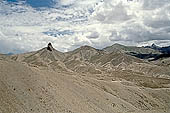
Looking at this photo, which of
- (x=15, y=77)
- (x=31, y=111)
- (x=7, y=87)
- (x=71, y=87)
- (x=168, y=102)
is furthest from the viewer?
(x=168, y=102)

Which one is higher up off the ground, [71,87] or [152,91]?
[71,87]

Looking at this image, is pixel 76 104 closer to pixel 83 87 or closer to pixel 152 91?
pixel 83 87

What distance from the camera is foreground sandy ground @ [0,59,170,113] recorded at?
35.3 meters

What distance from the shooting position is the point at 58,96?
42188mm

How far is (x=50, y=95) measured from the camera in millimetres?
41000

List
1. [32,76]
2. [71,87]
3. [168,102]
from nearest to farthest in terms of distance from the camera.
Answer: [32,76], [71,87], [168,102]

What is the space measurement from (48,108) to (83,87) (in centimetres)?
1769

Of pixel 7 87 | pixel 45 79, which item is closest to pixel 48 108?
pixel 7 87

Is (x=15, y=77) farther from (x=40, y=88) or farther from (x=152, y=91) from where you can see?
(x=152, y=91)

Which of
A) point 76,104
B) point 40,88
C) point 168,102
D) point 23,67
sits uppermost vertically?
point 23,67

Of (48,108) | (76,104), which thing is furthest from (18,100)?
(76,104)

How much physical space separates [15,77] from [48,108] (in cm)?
818

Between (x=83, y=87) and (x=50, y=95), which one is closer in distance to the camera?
(x=50, y=95)

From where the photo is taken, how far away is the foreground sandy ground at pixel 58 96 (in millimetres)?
35281
